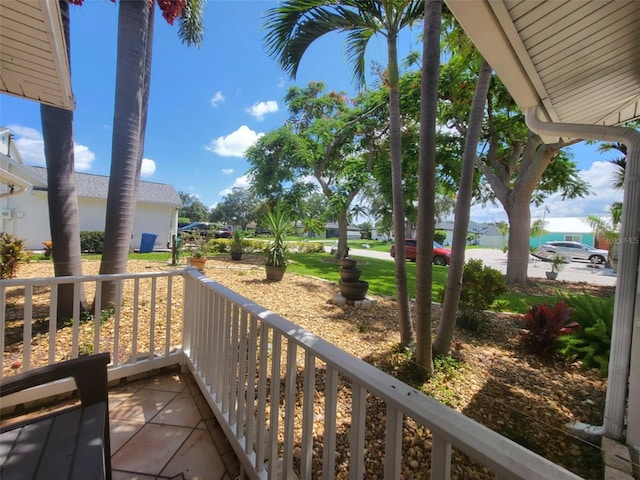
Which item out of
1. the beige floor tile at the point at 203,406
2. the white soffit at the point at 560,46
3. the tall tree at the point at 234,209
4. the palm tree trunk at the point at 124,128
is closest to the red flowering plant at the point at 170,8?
the palm tree trunk at the point at 124,128

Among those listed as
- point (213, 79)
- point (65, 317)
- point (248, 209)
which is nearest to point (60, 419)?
point (65, 317)

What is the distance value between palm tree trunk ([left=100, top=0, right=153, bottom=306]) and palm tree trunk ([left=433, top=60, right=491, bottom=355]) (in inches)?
167

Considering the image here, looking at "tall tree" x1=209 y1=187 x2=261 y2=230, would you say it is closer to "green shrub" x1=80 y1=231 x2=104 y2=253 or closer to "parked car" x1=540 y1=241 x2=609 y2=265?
"green shrub" x1=80 y1=231 x2=104 y2=253

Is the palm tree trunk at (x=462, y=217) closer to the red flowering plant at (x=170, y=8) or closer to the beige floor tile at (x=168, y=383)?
the beige floor tile at (x=168, y=383)

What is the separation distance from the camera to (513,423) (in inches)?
90.5

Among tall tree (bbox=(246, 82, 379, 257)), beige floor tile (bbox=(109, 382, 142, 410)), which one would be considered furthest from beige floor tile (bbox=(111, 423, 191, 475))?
tall tree (bbox=(246, 82, 379, 257))

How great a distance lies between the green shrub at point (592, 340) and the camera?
10.6 ft

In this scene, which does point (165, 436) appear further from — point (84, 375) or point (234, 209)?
point (234, 209)

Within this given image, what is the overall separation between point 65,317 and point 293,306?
320 centimetres

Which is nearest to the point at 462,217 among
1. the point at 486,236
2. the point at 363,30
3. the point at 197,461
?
the point at 363,30

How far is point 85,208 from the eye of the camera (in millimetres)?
13438

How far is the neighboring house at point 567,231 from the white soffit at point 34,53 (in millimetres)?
32037

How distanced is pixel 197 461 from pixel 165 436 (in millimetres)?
346

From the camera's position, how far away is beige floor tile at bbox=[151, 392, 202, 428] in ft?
6.59
